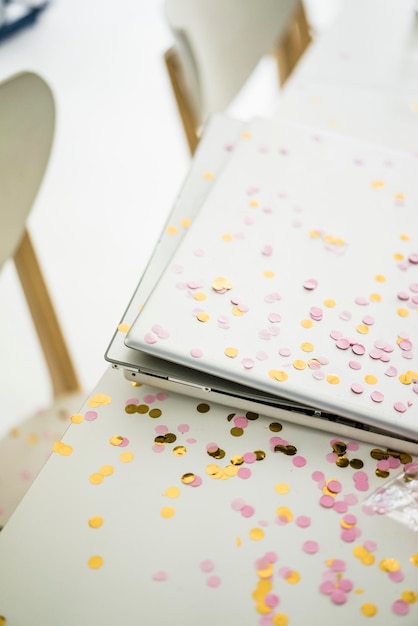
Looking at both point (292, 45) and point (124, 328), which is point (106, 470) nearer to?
point (124, 328)

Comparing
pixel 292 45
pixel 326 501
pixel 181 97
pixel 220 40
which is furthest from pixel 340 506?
pixel 292 45

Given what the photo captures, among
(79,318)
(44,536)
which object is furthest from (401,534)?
(79,318)

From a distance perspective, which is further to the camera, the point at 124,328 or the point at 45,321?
the point at 45,321

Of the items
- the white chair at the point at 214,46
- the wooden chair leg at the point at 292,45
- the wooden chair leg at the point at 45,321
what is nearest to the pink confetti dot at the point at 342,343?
the wooden chair leg at the point at 45,321

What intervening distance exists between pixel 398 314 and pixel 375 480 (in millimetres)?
174

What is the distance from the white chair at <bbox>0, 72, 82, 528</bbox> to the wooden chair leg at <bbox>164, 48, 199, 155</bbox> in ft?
1.09

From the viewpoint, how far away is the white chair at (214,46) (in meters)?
1.16

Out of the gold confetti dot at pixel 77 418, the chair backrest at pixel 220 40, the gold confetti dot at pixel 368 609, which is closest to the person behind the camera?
the gold confetti dot at pixel 368 609

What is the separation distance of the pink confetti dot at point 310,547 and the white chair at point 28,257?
1.53 ft

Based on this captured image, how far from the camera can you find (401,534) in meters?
0.56

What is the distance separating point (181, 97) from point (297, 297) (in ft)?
2.17

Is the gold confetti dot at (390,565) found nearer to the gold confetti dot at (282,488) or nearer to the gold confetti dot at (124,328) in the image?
the gold confetti dot at (282,488)

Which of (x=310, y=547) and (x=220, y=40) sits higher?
(x=220, y=40)

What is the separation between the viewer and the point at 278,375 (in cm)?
61
